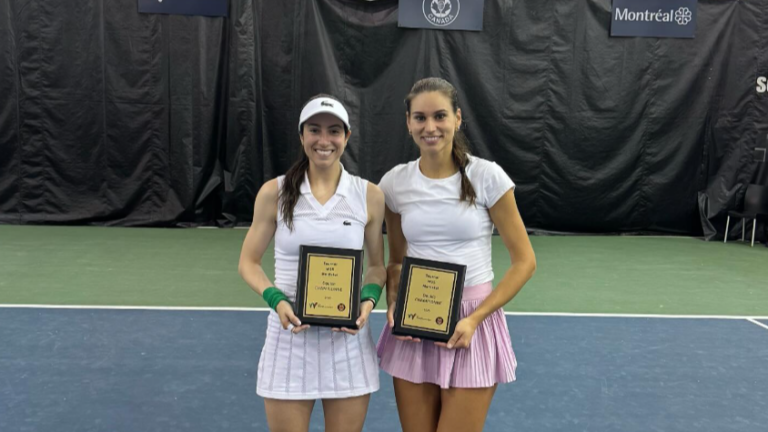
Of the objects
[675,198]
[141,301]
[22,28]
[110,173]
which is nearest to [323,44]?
[110,173]

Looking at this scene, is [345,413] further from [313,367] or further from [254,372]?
[254,372]

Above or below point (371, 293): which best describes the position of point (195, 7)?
above

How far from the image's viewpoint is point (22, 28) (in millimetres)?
7152

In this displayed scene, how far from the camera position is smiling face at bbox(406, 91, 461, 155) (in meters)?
1.67

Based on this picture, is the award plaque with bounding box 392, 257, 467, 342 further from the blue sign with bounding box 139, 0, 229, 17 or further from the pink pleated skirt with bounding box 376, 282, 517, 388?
the blue sign with bounding box 139, 0, 229, 17

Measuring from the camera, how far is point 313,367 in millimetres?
1727

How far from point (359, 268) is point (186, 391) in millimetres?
1565

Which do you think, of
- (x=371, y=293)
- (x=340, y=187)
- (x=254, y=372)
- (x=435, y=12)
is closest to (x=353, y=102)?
(x=435, y=12)

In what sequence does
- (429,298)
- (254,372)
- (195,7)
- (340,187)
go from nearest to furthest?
1. (429,298)
2. (340,187)
3. (254,372)
4. (195,7)

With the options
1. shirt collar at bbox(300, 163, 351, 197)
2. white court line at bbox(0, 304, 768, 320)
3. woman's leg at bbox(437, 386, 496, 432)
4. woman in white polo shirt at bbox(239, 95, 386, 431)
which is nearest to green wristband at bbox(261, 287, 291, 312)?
woman in white polo shirt at bbox(239, 95, 386, 431)

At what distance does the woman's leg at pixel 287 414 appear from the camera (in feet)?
5.71

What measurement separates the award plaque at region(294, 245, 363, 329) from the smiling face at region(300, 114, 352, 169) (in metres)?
0.25

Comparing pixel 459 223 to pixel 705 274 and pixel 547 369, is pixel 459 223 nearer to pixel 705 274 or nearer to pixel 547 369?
pixel 547 369

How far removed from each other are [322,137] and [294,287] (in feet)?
1.33
